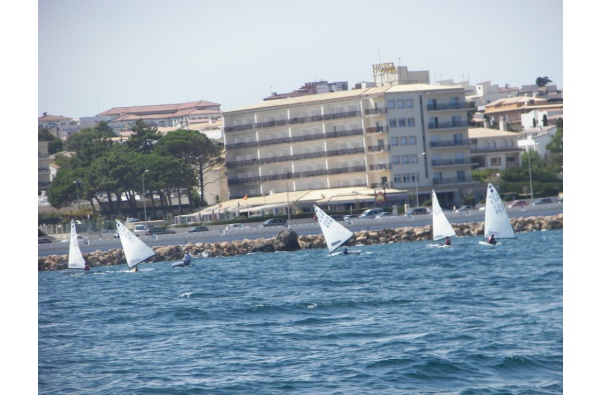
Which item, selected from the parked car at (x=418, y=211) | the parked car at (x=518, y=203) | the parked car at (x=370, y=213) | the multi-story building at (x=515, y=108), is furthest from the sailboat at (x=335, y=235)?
the multi-story building at (x=515, y=108)

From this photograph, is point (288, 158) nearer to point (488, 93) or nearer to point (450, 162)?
point (450, 162)

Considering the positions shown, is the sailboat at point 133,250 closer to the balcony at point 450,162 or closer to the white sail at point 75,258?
the white sail at point 75,258

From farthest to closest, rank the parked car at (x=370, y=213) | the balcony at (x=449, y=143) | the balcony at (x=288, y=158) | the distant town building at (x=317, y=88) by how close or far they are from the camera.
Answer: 1. the distant town building at (x=317, y=88)
2. the balcony at (x=288, y=158)
3. the balcony at (x=449, y=143)
4. the parked car at (x=370, y=213)

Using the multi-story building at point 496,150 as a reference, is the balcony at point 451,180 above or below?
below

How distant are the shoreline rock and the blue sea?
6666 millimetres

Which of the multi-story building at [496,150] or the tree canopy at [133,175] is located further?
the multi-story building at [496,150]

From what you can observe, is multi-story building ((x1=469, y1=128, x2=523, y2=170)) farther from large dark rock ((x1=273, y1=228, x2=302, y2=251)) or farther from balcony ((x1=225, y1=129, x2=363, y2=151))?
large dark rock ((x1=273, y1=228, x2=302, y2=251))

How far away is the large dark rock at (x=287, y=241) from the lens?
3419 centimetres

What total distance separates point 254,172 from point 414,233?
15.7 metres

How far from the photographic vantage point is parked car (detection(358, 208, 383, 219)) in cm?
4106

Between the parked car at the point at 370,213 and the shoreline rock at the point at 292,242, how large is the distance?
4.68m

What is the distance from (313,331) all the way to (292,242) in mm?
20749

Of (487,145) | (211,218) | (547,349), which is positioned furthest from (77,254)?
(487,145)
